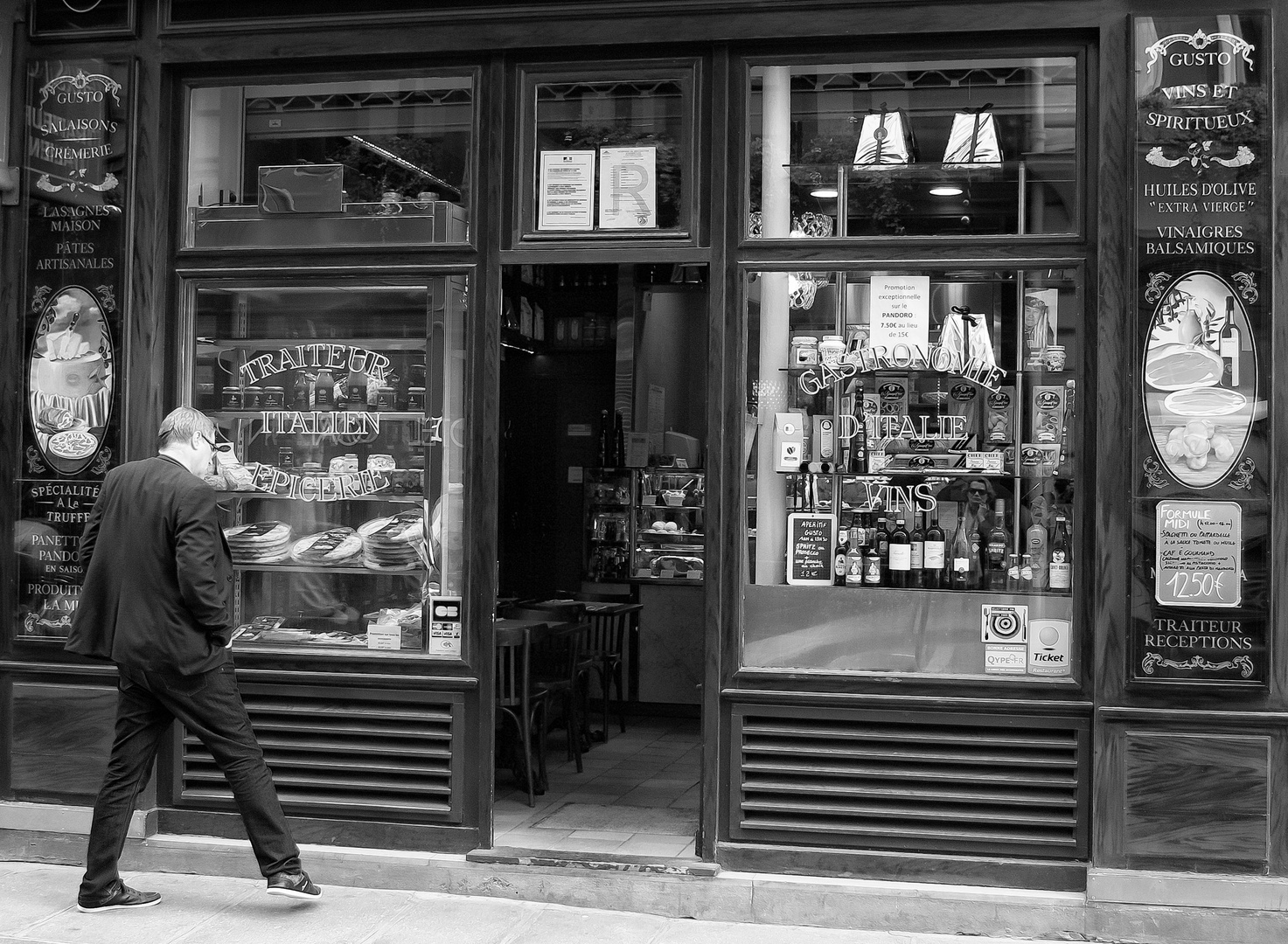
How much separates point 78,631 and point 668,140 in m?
3.30

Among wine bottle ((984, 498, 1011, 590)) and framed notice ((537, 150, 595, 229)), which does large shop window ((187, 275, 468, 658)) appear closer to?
framed notice ((537, 150, 595, 229))

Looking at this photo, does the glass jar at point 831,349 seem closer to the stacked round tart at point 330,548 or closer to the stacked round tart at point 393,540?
the stacked round tart at point 393,540

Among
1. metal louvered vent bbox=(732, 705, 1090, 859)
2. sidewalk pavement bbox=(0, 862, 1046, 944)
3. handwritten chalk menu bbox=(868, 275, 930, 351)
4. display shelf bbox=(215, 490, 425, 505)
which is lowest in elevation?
sidewalk pavement bbox=(0, 862, 1046, 944)

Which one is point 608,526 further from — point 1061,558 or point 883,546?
point 1061,558

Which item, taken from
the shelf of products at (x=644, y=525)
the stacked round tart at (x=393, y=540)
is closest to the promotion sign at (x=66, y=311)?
the stacked round tart at (x=393, y=540)

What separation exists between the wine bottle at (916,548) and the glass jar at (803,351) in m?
0.87

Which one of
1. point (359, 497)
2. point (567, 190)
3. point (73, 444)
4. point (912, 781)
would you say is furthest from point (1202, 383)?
point (73, 444)

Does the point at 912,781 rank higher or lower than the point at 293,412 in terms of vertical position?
lower

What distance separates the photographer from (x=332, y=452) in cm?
624

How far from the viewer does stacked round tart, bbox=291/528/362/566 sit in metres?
6.24

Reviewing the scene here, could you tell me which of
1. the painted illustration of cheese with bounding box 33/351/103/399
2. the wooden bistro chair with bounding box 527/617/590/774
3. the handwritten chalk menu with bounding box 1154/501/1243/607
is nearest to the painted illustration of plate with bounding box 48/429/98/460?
the painted illustration of cheese with bounding box 33/351/103/399

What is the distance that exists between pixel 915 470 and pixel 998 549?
1.74ft

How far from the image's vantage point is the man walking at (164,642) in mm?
4984

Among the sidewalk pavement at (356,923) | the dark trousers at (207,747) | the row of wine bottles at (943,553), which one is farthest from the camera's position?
the row of wine bottles at (943,553)
